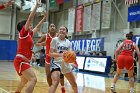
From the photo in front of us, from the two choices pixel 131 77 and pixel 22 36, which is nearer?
pixel 22 36

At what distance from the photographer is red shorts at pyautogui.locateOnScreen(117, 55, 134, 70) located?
8883 mm

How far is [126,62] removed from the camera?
351 inches

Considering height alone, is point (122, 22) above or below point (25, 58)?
above

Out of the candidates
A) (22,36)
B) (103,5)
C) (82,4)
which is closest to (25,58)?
(22,36)

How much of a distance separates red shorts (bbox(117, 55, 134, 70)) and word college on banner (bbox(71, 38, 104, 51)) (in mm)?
12802

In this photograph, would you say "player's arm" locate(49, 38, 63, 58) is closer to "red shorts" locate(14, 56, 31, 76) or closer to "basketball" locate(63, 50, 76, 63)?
"basketball" locate(63, 50, 76, 63)

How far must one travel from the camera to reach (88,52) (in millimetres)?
22062

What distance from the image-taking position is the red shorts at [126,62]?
350 inches

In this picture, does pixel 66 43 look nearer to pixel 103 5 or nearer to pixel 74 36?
pixel 103 5

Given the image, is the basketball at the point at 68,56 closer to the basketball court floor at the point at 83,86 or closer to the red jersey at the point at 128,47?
the basketball court floor at the point at 83,86

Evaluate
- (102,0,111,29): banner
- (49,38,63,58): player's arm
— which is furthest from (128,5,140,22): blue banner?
(49,38,63,58): player's arm

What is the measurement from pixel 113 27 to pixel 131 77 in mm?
13746

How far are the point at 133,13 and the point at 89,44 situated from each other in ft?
16.5

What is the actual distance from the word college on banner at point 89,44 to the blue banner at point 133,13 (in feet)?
10.1
